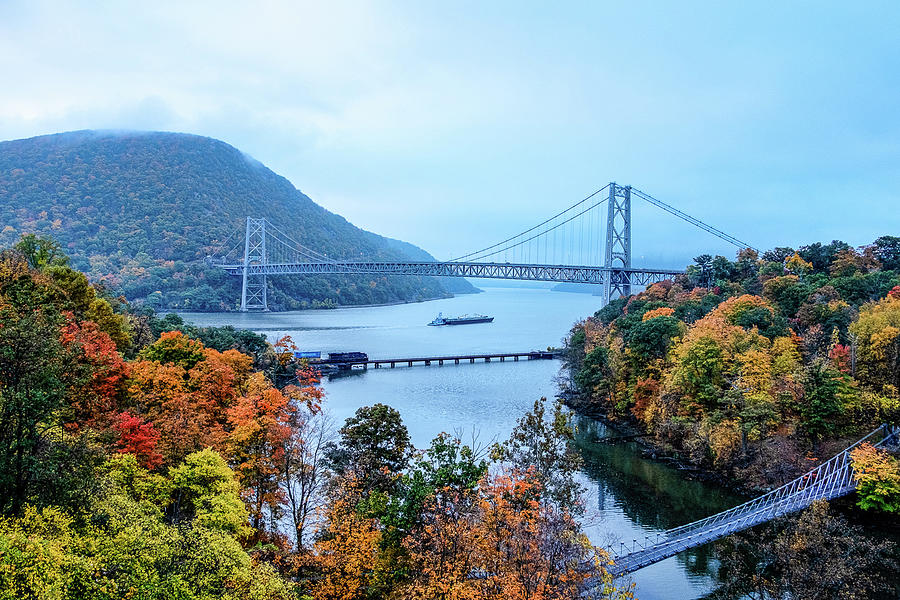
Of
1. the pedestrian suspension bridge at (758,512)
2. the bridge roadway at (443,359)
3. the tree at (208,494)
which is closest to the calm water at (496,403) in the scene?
the pedestrian suspension bridge at (758,512)

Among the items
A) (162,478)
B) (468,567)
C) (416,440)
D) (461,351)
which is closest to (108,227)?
(461,351)

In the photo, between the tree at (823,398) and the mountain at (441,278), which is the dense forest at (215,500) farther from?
the mountain at (441,278)

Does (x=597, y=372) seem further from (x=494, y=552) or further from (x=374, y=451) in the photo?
(x=494, y=552)

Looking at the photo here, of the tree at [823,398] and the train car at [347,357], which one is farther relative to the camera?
the train car at [347,357]

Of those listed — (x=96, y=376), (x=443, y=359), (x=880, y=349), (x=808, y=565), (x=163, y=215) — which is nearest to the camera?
(x=808, y=565)

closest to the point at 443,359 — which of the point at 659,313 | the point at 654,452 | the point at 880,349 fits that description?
the point at 659,313

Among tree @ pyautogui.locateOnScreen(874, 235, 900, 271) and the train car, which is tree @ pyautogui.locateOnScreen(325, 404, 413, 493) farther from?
tree @ pyautogui.locateOnScreen(874, 235, 900, 271)
